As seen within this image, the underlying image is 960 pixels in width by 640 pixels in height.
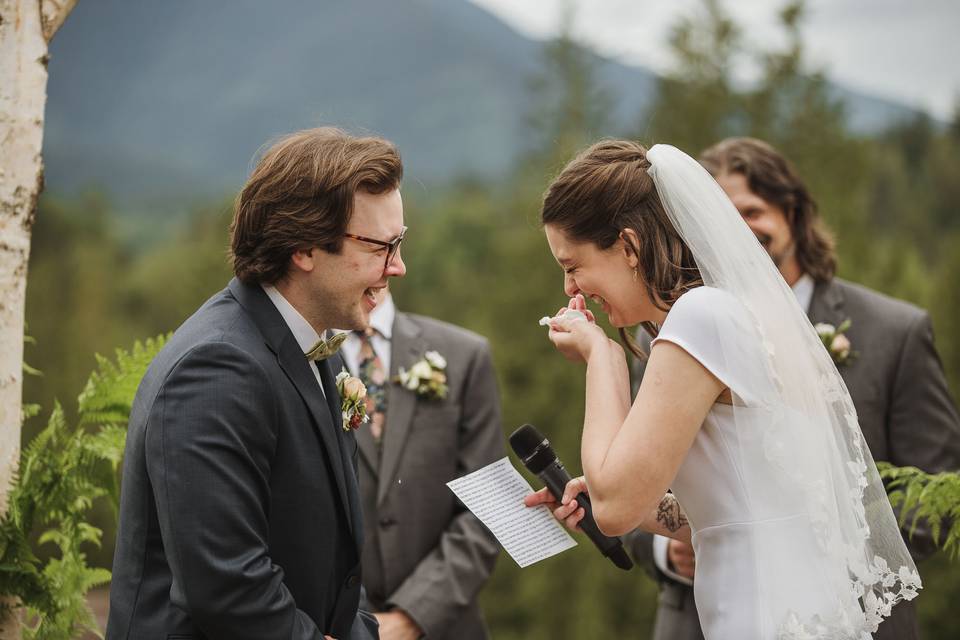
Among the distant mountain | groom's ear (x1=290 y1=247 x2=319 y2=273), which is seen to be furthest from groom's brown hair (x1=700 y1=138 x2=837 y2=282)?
the distant mountain

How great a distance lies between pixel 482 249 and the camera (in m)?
42.7

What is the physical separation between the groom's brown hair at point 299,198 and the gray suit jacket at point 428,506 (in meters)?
1.81

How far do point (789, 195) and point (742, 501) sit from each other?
2274 mm

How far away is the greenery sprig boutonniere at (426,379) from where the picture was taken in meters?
4.68

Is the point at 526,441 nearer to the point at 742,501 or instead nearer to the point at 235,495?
the point at 742,501

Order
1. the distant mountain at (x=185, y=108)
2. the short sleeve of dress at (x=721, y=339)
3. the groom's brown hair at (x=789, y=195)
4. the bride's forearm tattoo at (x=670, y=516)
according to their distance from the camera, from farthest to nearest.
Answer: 1. the distant mountain at (x=185, y=108)
2. the groom's brown hair at (x=789, y=195)
3. the bride's forearm tattoo at (x=670, y=516)
4. the short sleeve of dress at (x=721, y=339)

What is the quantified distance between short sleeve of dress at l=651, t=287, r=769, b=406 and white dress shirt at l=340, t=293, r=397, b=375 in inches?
86.1

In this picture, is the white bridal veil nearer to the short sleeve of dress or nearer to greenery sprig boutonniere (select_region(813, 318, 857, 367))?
the short sleeve of dress

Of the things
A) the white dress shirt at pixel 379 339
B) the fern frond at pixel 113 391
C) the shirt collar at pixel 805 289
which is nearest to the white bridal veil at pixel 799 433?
the shirt collar at pixel 805 289

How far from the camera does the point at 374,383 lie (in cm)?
473

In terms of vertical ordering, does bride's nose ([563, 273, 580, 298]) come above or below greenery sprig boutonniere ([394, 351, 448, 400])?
above

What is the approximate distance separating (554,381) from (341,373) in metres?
13.2

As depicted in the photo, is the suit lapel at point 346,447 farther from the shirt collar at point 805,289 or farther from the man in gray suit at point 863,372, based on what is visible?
the shirt collar at point 805,289

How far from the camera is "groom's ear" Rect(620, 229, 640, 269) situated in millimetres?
3021
